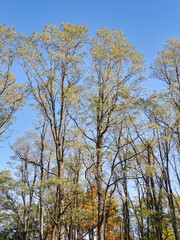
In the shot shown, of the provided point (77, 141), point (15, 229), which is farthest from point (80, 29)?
point (15, 229)

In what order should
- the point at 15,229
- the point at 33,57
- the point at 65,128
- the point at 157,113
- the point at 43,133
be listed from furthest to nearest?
the point at 15,229 → the point at 43,133 → the point at 157,113 → the point at 65,128 → the point at 33,57

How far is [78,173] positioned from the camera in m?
17.5

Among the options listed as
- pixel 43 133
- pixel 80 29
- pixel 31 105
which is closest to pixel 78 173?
pixel 43 133

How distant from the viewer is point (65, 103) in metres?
11.9

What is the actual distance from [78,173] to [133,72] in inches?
390

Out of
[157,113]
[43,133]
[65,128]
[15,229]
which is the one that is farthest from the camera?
[15,229]

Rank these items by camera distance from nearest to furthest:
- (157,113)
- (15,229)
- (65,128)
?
1. (65,128)
2. (157,113)
3. (15,229)

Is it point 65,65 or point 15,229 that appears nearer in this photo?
point 65,65

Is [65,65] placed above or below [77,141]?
above

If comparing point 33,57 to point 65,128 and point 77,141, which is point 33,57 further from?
point 77,141

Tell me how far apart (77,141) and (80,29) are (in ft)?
23.6

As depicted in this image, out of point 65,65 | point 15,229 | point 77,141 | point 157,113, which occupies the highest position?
point 65,65

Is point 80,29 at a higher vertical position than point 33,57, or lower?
higher

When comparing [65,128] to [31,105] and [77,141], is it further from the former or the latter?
[31,105]
